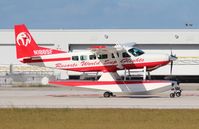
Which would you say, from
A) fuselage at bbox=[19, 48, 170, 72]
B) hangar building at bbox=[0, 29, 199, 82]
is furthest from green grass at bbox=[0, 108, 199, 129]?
hangar building at bbox=[0, 29, 199, 82]

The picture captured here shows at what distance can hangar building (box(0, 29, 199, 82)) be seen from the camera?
224 feet

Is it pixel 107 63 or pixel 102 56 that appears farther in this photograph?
pixel 102 56

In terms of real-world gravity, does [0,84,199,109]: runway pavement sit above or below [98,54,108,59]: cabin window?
below

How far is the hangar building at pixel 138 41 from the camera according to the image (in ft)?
Result: 224

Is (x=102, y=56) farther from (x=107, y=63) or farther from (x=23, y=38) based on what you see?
(x=23, y=38)

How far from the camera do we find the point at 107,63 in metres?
35.8

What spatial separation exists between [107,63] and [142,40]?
109ft

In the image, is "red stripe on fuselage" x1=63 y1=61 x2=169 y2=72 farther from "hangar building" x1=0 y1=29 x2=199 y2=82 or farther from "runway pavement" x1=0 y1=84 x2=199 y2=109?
"hangar building" x1=0 y1=29 x2=199 y2=82

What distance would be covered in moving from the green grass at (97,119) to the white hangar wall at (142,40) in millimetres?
45033

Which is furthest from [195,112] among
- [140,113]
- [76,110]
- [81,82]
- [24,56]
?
[24,56]

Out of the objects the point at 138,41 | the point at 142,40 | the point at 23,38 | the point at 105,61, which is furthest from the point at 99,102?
the point at 142,40

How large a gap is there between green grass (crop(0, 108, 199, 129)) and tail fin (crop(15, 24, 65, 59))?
13.7m

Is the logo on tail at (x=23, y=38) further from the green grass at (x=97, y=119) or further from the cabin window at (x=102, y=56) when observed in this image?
the green grass at (x=97, y=119)

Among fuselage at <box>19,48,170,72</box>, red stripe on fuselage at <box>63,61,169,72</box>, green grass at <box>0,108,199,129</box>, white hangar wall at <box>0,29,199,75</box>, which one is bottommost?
green grass at <box>0,108,199,129</box>
